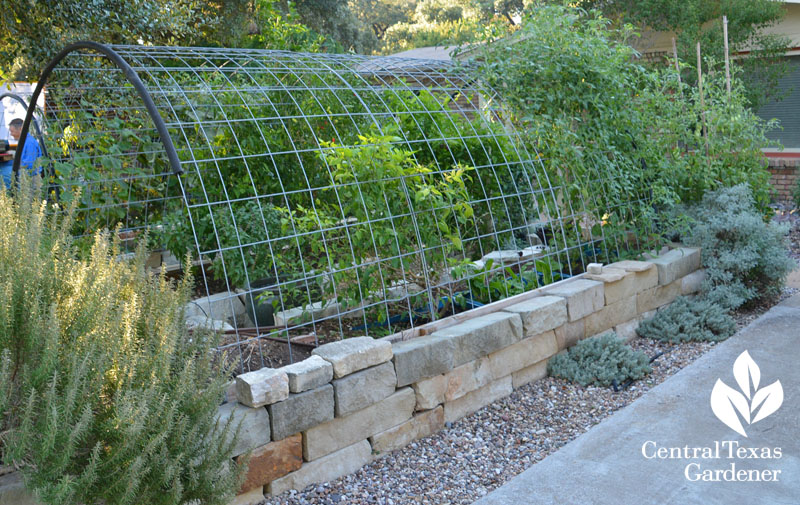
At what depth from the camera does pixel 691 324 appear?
195 inches

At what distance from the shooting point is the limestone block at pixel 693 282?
5.51 metres

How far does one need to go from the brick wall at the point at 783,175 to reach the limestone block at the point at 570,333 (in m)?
6.26

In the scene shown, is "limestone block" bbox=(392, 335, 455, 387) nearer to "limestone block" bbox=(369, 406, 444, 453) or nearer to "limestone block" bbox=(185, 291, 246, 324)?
"limestone block" bbox=(369, 406, 444, 453)

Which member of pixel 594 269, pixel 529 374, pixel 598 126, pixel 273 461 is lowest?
pixel 529 374

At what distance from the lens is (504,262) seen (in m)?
5.17

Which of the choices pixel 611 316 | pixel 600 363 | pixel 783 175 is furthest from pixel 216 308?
pixel 783 175

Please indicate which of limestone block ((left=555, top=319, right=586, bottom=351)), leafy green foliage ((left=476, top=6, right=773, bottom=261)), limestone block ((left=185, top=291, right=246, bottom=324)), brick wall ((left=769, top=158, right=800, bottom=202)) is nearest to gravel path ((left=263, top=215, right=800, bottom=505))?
limestone block ((left=555, top=319, right=586, bottom=351))

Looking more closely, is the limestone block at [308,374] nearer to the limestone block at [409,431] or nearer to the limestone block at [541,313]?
the limestone block at [409,431]

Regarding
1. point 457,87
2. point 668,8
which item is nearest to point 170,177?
point 457,87

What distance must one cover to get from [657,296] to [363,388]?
296 cm

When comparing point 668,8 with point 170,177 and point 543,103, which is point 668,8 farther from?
point 170,177

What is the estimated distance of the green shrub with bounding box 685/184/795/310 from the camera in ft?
17.3

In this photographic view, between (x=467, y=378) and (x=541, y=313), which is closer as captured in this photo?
(x=467, y=378)

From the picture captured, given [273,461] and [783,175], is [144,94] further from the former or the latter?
[783,175]
